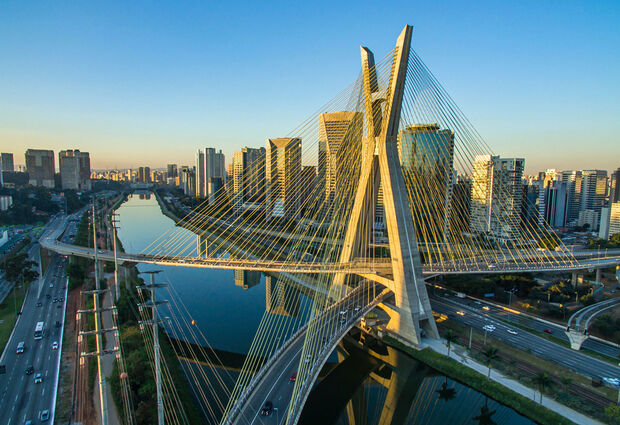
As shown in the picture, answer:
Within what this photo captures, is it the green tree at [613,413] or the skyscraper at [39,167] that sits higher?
the skyscraper at [39,167]

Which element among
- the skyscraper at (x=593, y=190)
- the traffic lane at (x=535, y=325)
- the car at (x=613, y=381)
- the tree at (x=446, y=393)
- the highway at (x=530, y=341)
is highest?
the skyscraper at (x=593, y=190)

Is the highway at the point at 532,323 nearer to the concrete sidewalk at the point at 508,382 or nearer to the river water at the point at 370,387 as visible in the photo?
the concrete sidewalk at the point at 508,382

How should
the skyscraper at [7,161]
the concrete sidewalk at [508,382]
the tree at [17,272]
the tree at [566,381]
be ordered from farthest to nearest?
1. the skyscraper at [7,161]
2. the tree at [17,272]
3. the tree at [566,381]
4. the concrete sidewalk at [508,382]

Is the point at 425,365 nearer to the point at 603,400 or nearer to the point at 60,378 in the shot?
the point at 603,400

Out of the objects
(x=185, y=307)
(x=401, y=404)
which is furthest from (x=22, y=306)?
(x=401, y=404)

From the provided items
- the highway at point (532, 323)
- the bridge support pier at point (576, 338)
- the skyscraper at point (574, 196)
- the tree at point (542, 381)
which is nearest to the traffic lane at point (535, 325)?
the highway at point (532, 323)

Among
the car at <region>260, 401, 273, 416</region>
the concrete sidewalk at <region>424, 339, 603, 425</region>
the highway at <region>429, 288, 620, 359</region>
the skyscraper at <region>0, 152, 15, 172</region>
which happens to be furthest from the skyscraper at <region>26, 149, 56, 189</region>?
the concrete sidewalk at <region>424, 339, 603, 425</region>
